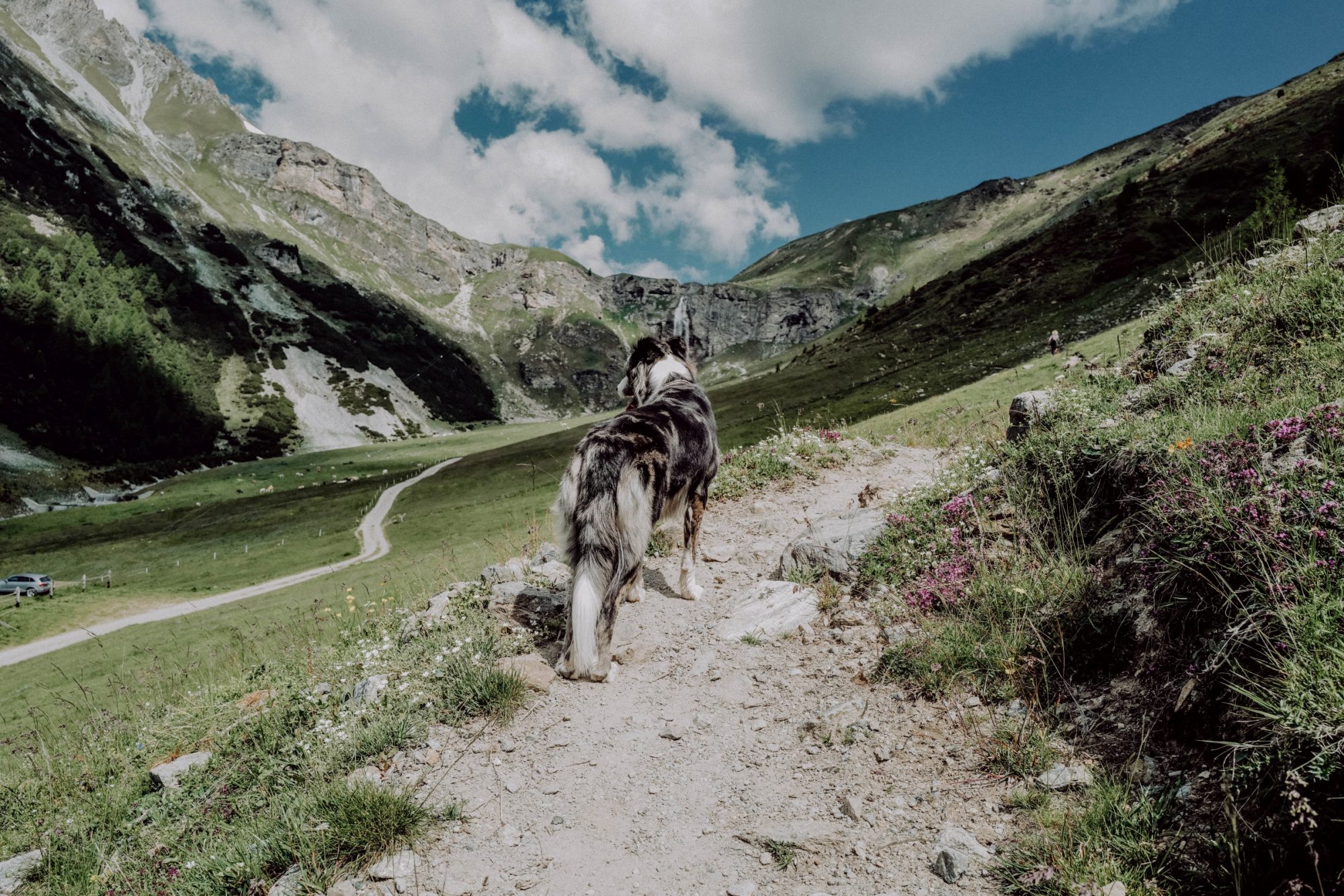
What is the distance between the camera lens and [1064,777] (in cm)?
402

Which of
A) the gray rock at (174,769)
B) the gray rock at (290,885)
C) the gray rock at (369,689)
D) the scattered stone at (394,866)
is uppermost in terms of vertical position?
the gray rock at (369,689)

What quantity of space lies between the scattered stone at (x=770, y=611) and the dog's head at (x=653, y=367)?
3583 mm

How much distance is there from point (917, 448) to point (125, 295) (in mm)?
226204

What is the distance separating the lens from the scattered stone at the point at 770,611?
747 cm

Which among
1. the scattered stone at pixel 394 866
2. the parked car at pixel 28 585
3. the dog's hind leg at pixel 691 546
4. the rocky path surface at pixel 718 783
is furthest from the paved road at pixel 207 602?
the scattered stone at pixel 394 866

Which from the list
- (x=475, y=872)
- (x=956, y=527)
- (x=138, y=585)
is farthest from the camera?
(x=138, y=585)

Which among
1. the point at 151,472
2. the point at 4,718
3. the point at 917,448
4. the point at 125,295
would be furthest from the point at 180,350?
the point at 917,448

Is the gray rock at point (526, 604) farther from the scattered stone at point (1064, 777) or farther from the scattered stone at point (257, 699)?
the scattered stone at point (1064, 777)

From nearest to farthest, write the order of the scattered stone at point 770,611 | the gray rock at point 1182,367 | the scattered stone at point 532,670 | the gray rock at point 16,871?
the gray rock at point 16,871 → the scattered stone at point 532,670 → the gray rock at point 1182,367 → the scattered stone at point 770,611

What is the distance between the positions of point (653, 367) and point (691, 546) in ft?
10.0

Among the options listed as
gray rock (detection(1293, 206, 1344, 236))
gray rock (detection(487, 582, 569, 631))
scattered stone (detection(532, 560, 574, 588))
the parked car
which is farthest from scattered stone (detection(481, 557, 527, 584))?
the parked car

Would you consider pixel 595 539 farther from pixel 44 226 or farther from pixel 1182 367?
pixel 44 226

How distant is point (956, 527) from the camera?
7.41 meters

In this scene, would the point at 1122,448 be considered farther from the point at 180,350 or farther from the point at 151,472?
the point at 180,350
